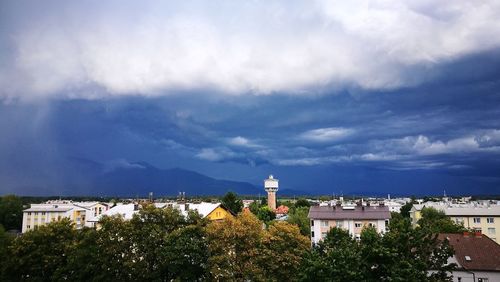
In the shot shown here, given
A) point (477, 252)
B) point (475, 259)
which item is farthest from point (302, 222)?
point (475, 259)

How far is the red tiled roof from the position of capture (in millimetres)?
42250

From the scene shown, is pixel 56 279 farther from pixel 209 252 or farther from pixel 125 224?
pixel 209 252

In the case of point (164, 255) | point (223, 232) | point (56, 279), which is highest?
point (223, 232)

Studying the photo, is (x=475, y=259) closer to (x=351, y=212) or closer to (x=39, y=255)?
(x=351, y=212)

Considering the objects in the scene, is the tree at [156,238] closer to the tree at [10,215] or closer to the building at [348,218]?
the building at [348,218]

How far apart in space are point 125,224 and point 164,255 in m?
5.61

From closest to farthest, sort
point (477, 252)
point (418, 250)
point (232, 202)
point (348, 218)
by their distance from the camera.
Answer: point (418, 250), point (477, 252), point (348, 218), point (232, 202)

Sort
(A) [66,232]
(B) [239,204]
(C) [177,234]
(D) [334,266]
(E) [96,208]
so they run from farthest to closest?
1. (B) [239,204]
2. (E) [96,208]
3. (A) [66,232]
4. (C) [177,234]
5. (D) [334,266]

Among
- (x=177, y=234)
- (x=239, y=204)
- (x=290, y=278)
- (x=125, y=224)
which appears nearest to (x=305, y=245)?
(x=290, y=278)

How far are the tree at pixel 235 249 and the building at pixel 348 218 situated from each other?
119 feet

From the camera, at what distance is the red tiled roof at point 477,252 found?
4225cm

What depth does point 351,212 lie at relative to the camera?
229 ft

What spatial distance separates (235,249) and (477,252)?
3057cm

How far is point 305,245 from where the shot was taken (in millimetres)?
34375
